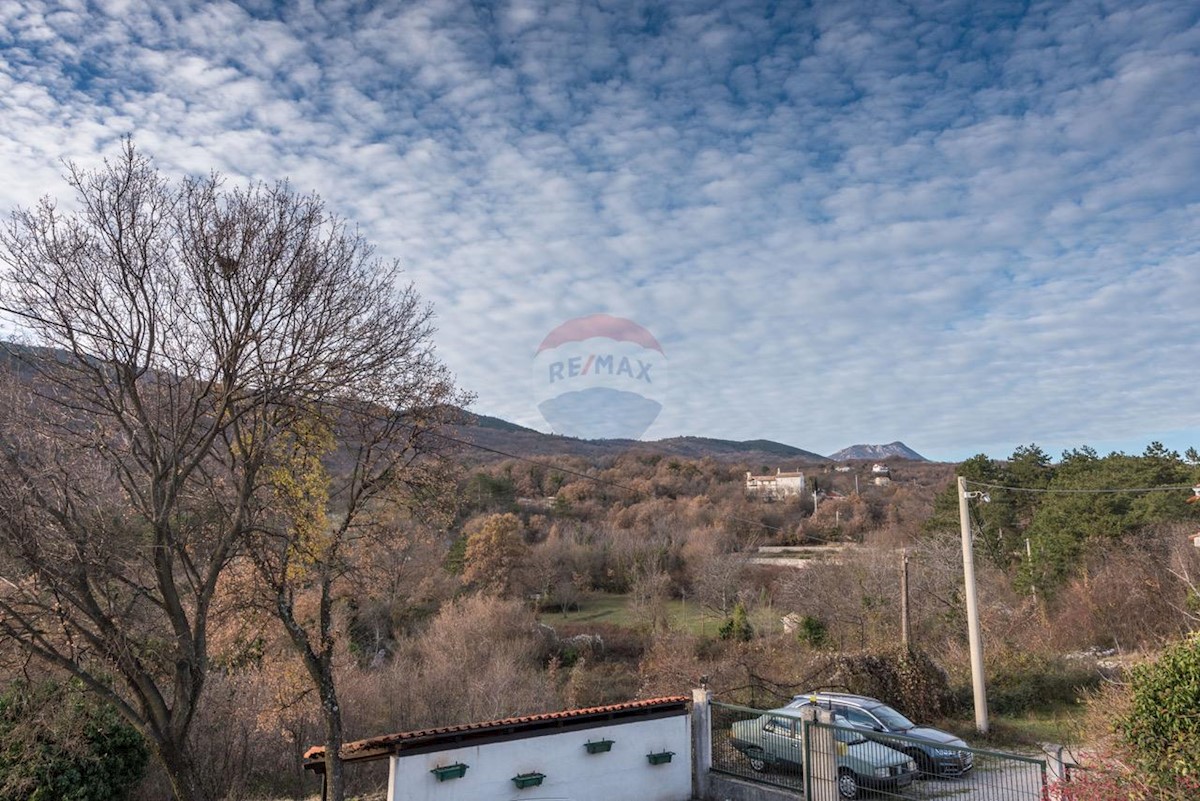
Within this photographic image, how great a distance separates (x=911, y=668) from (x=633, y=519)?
4843cm

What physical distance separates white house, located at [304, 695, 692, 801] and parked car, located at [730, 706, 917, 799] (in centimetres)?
143

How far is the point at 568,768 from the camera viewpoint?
12.2 metres

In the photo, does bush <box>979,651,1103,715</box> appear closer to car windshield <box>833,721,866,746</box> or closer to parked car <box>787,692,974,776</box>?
parked car <box>787,692,974,776</box>

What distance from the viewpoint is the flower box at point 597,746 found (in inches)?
488

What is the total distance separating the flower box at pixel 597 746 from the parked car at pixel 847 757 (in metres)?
2.63

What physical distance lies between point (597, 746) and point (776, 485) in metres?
76.7

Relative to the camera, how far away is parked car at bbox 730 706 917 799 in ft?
35.5

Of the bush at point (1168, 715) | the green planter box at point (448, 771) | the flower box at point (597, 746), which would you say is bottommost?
the green planter box at point (448, 771)

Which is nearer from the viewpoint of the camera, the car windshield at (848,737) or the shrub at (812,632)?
the car windshield at (848,737)

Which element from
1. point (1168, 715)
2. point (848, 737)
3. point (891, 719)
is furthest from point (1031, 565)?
point (1168, 715)

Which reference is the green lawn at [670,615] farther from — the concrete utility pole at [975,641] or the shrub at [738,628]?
the concrete utility pole at [975,641]

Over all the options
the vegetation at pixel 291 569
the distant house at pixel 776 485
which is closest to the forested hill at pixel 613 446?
the vegetation at pixel 291 569

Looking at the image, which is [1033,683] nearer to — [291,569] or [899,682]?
[899,682]

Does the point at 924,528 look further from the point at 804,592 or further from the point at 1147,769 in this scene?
the point at 1147,769
